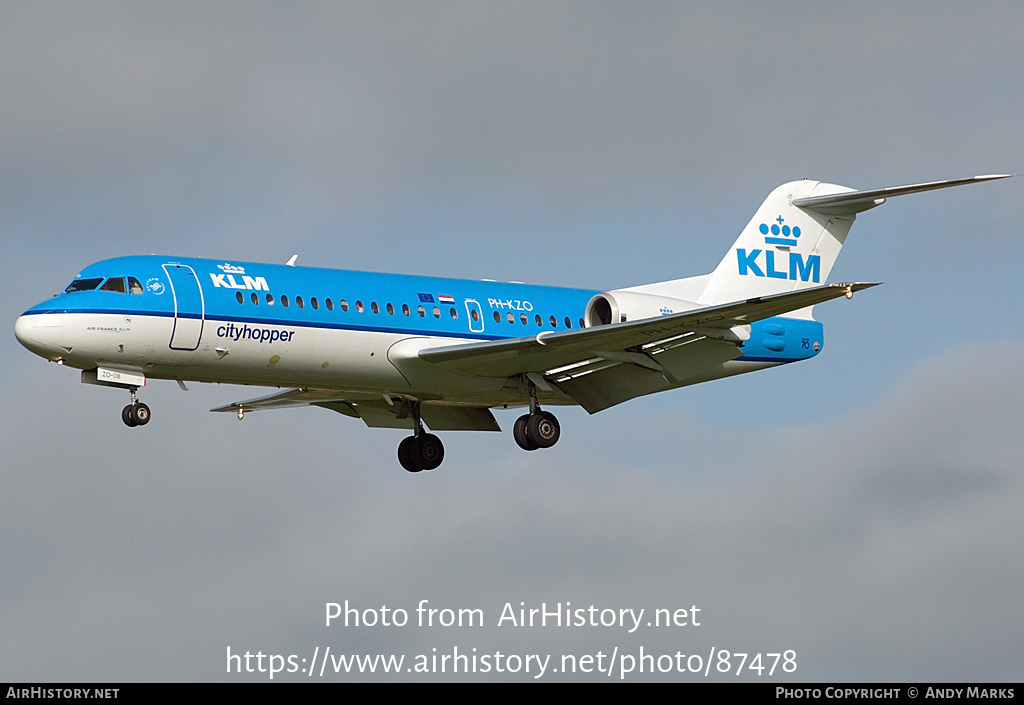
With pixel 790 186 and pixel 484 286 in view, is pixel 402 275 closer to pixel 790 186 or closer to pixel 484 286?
pixel 484 286

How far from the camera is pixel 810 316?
118 feet

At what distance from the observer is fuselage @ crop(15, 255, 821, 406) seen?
95.0 ft

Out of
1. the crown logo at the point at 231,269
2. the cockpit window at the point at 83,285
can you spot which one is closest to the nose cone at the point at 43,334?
the cockpit window at the point at 83,285

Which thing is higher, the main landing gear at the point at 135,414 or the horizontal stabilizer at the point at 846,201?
the horizontal stabilizer at the point at 846,201

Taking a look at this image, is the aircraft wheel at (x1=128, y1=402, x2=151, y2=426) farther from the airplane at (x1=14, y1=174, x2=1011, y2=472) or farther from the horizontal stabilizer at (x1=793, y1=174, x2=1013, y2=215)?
the horizontal stabilizer at (x1=793, y1=174, x2=1013, y2=215)

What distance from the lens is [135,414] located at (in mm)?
29141

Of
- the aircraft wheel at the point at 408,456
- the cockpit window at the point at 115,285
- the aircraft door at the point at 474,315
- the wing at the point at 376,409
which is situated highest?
the cockpit window at the point at 115,285

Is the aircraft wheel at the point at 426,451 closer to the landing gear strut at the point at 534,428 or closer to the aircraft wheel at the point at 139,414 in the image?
the landing gear strut at the point at 534,428

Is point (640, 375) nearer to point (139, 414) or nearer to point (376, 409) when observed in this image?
point (376, 409)

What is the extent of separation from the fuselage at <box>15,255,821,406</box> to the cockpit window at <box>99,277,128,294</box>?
0.06 feet

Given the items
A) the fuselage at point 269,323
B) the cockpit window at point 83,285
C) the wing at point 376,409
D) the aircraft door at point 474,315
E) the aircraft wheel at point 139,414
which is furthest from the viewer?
the wing at point 376,409

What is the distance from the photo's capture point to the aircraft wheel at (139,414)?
29.1 metres

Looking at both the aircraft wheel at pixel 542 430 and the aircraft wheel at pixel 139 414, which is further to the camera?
the aircraft wheel at pixel 542 430

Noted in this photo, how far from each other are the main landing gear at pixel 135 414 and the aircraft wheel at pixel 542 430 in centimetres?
776
